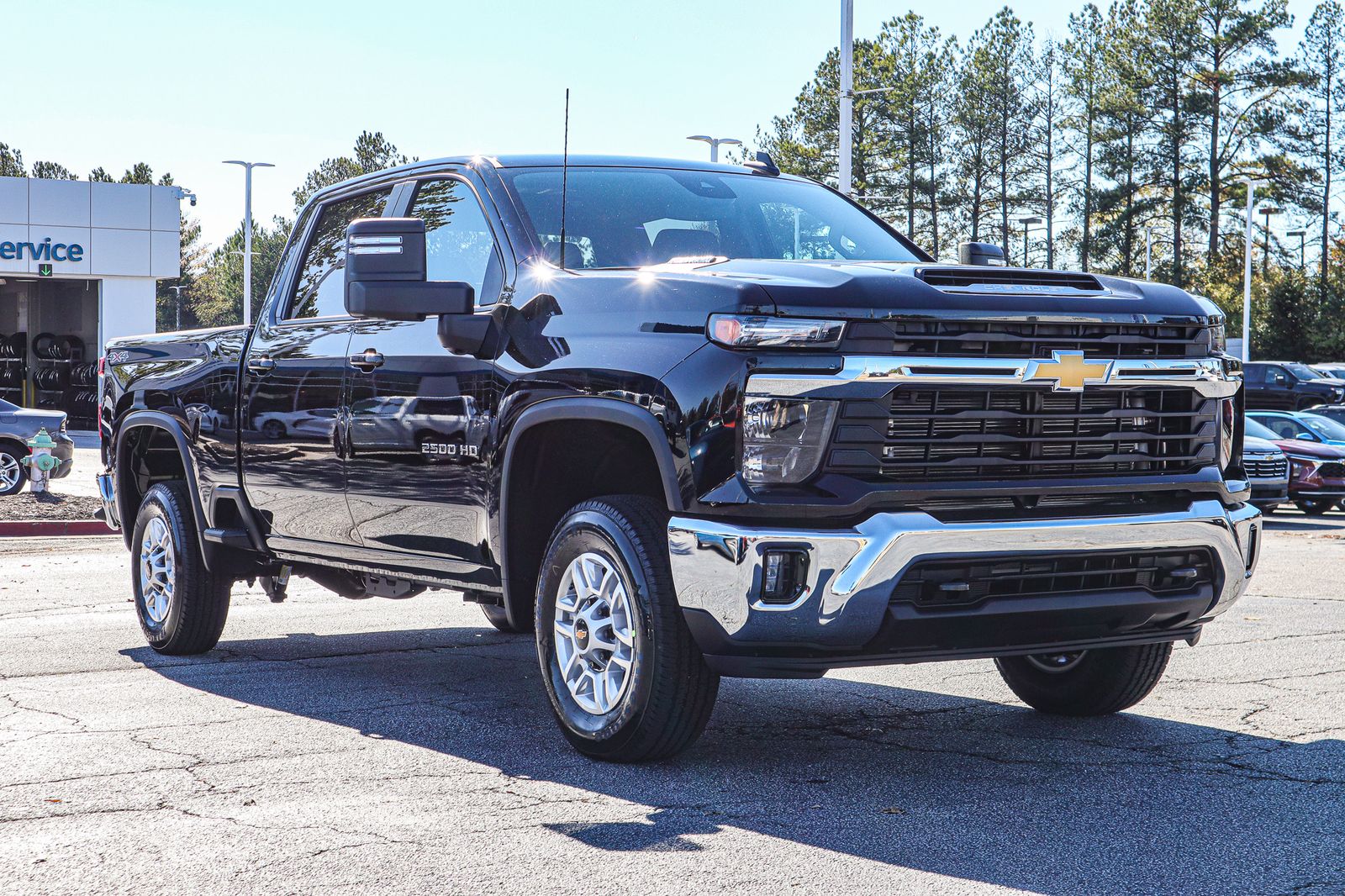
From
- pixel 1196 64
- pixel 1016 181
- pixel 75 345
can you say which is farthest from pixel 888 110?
pixel 75 345

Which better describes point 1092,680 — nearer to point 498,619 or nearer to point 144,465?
point 498,619

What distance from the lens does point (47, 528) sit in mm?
16031

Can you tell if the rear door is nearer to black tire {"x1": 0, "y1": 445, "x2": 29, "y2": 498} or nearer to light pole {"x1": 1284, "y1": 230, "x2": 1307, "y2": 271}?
black tire {"x1": 0, "y1": 445, "x2": 29, "y2": 498}

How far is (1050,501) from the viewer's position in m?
4.84

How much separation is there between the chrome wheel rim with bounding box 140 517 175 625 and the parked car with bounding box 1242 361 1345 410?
35.2 meters

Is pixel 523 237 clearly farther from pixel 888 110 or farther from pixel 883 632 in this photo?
pixel 888 110

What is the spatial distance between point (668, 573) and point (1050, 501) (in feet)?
3.84

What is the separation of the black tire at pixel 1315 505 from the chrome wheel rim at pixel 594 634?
1899 centimetres

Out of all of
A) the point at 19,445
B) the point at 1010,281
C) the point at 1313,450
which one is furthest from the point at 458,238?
the point at 1313,450

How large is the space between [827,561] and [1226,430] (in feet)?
5.54

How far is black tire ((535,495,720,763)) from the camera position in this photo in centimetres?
484

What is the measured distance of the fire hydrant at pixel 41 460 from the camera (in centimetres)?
1941

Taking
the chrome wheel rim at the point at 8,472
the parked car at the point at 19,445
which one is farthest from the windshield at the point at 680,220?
the chrome wheel rim at the point at 8,472

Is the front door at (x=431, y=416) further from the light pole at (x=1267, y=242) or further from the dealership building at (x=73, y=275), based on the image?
the light pole at (x=1267, y=242)
